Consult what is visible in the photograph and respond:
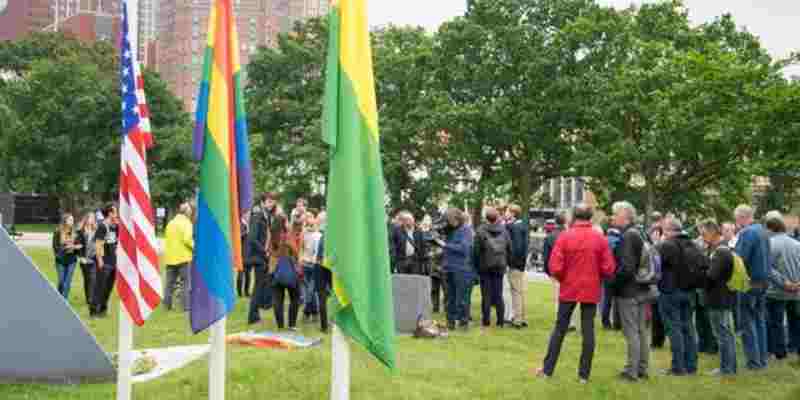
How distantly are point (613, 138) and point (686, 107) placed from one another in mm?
4417

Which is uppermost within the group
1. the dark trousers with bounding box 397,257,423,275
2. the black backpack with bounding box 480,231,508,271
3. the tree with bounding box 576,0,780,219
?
the tree with bounding box 576,0,780,219

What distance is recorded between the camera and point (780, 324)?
11.8 metres

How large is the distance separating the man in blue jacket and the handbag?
266 inches

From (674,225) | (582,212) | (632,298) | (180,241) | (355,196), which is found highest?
(355,196)

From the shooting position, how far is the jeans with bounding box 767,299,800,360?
1166cm

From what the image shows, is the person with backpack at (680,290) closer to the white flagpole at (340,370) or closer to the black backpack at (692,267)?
the black backpack at (692,267)

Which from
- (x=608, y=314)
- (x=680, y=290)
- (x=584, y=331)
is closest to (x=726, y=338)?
(x=680, y=290)

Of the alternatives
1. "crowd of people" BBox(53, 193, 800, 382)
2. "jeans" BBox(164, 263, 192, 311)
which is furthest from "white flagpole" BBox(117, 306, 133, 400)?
"jeans" BBox(164, 263, 192, 311)

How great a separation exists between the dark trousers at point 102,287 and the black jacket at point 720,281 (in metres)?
10.2

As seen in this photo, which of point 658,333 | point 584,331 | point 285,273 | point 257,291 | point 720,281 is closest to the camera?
point 584,331

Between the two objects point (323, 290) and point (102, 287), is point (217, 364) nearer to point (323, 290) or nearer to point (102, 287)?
point (323, 290)

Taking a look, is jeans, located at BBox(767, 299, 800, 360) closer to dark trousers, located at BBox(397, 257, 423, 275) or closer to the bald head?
the bald head

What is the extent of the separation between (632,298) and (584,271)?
2.63ft

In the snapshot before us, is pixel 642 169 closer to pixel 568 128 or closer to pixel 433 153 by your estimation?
pixel 568 128
